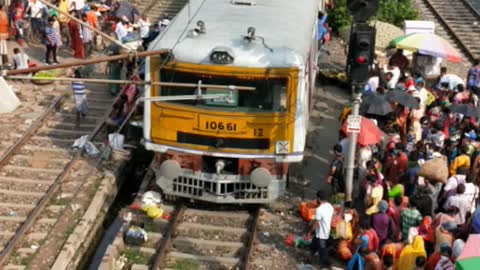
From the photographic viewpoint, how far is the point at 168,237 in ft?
42.5

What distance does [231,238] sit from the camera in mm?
13375

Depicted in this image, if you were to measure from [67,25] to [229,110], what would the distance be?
1065 centimetres

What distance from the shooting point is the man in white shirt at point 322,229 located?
39.5 ft

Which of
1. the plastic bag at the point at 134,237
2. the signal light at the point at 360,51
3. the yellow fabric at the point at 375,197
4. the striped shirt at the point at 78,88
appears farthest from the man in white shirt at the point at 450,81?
the plastic bag at the point at 134,237

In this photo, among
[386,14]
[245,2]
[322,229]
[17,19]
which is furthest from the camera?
[386,14]

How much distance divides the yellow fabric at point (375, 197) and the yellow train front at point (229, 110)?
57.6 inches

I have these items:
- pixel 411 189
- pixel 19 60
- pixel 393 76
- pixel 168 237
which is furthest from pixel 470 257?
pixel 19 60

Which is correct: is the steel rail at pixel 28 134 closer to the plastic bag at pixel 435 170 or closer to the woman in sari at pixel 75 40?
the woman in sari at pixel 75 40

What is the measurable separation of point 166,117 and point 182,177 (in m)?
1.15

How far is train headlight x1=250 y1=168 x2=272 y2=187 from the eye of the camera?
13.4 meters

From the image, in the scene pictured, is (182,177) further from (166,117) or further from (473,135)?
(473,135)

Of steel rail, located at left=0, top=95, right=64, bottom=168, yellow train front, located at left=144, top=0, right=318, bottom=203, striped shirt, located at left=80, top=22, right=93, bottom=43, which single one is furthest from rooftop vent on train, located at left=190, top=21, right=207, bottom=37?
striped shirt, located at left=80, top=22, right=93, bottom=43

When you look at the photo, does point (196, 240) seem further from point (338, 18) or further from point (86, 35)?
point (338, 18)

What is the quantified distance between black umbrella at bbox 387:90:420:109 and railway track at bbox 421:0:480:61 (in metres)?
8.39
